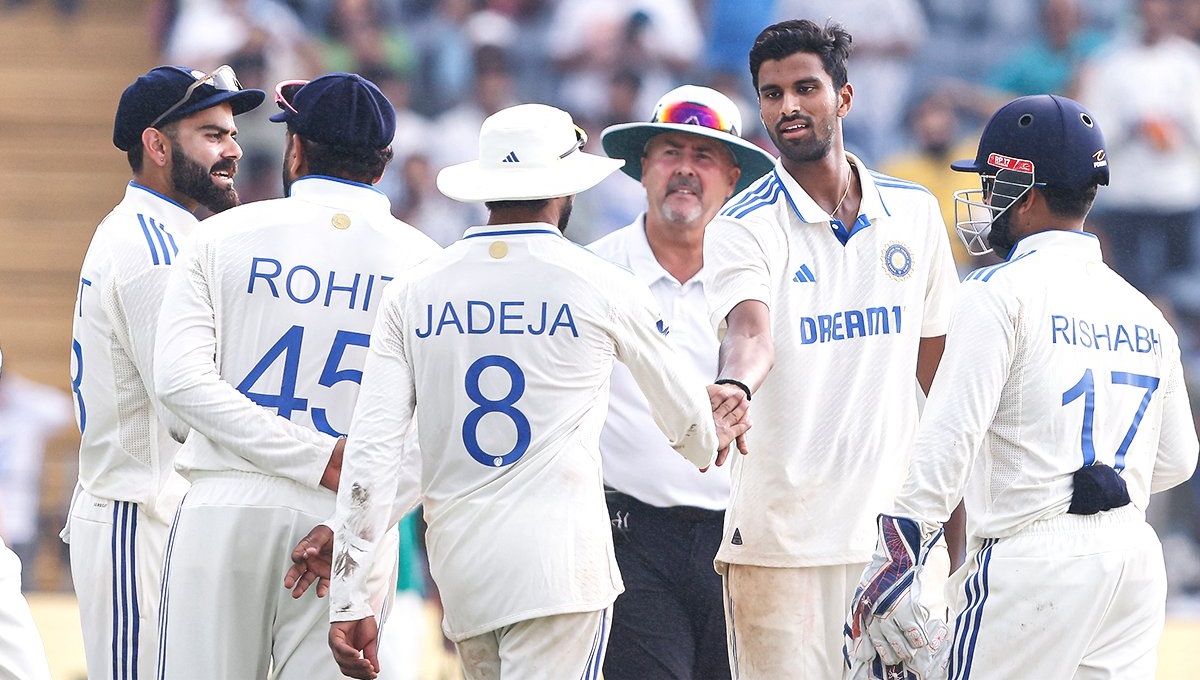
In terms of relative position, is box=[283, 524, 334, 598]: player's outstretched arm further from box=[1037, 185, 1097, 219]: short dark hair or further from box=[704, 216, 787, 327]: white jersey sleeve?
box=[1037, 185, 1097, 219]: short dark hair

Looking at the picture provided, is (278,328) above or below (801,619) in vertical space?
above

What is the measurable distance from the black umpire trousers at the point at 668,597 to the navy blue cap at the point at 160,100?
1888 mm

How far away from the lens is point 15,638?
171 inches

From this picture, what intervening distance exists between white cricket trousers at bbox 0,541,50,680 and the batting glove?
6.88 feet

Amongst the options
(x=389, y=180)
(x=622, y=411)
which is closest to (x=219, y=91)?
(x=622, y=411)

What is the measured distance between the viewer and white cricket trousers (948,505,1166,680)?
399 centimetres

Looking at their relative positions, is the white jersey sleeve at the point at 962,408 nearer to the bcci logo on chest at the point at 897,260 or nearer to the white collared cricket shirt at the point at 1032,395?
the white collared cricket shirt at the point at 1032,395

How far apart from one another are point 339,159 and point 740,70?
811 cm

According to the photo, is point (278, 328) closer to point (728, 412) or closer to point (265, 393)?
point (265, 393)

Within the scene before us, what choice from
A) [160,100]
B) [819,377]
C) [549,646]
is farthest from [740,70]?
[549,646]

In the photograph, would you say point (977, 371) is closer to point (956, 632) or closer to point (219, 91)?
point (956, 632)

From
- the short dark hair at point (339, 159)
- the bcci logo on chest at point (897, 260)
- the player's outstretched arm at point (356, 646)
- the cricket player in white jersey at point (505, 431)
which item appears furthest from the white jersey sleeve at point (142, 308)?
the bcci logo on chest at point (897, 260)

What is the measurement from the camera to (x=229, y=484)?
452cm

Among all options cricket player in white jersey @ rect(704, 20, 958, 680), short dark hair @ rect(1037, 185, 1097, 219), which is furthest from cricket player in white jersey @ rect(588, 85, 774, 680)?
short dark hair @ rect(1037, 185, 1097, 219)
